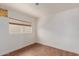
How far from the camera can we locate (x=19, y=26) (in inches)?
60.7

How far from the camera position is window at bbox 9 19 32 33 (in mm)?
1518

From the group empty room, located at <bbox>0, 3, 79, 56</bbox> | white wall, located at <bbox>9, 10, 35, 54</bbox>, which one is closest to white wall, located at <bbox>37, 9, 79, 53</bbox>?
empty room, located at <bbox>0, 3, 79, 56</bbox>

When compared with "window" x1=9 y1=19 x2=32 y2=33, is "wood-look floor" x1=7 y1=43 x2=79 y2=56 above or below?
below

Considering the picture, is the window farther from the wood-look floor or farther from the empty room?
the wood-look floor

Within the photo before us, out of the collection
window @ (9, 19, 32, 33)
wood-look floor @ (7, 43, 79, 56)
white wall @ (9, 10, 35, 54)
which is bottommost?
wood-look floor @ (7, 43, 79, 56)

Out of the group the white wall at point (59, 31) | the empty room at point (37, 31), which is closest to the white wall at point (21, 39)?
the empty room at point (37, 31)

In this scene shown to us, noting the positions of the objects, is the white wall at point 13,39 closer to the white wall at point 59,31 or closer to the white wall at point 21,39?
the white wall at point 21,39

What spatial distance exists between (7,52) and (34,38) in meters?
0.53

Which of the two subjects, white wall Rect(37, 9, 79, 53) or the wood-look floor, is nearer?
the wood-look floor

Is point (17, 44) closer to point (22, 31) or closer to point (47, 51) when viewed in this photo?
point (22, 31)

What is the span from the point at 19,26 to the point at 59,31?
0.75m

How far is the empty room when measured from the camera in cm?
151

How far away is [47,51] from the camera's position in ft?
5.03

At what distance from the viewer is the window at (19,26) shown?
4.98ft
